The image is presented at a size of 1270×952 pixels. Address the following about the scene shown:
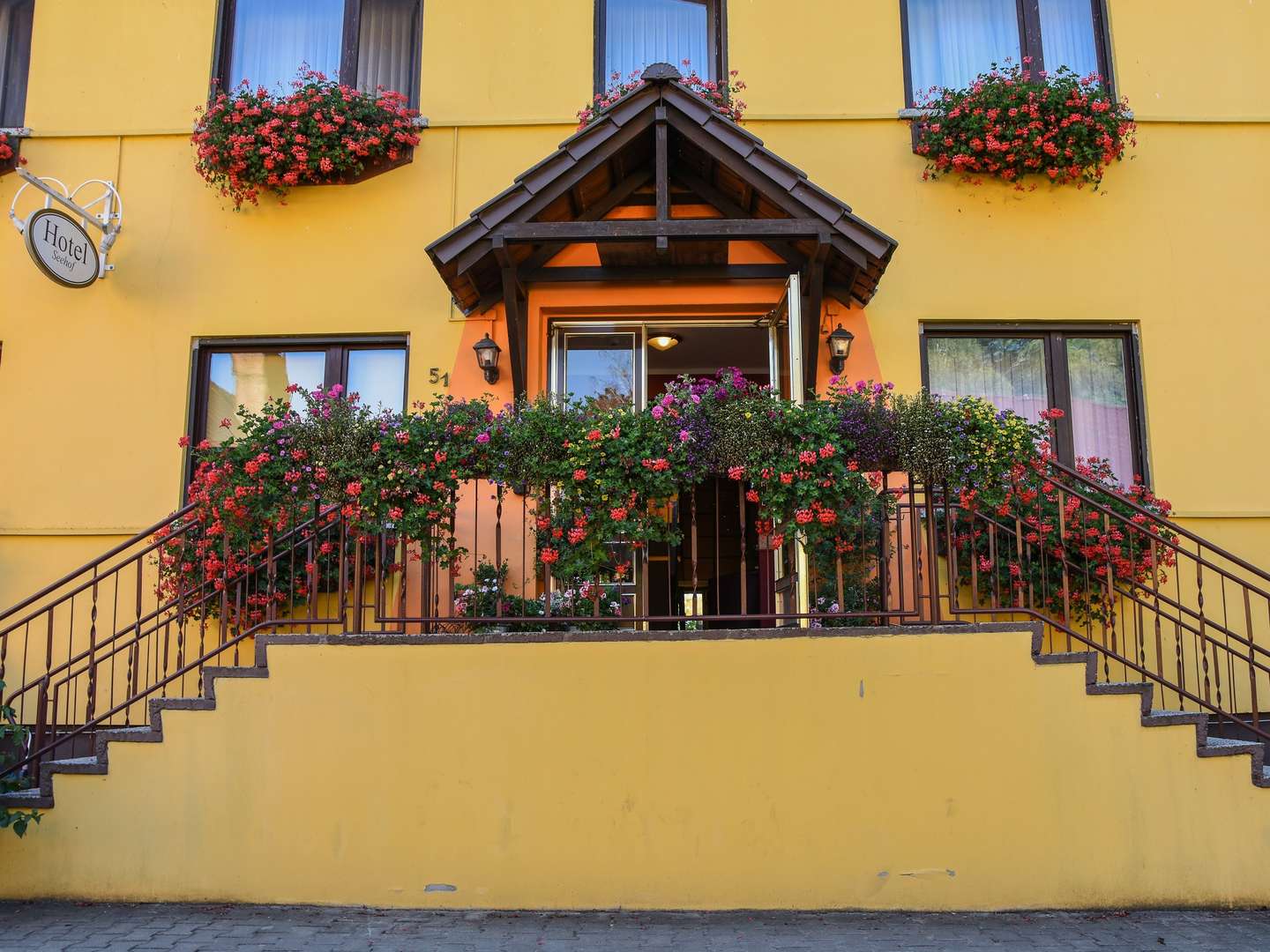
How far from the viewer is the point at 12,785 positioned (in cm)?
626

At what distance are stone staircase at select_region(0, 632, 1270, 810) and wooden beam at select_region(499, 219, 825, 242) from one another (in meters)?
2.79

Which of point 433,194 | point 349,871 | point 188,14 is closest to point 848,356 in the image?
point 433,194

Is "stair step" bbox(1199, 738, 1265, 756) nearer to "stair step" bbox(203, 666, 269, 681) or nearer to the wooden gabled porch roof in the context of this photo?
the wooden gabled porch roof

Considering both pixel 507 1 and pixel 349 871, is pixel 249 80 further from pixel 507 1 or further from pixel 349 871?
pixel 349 871

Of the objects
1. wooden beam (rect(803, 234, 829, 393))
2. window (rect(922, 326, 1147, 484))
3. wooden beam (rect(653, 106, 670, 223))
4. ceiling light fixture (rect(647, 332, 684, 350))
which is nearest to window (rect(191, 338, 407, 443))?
ceiling light fixture (rect(647, 332, 684, 350))

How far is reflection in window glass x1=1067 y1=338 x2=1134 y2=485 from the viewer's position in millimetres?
8297

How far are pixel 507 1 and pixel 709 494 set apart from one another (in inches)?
193

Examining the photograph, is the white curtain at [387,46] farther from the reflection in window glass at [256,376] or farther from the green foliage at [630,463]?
the green foliage at [630,463]

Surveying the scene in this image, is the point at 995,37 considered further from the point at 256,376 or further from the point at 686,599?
the point at 256,376

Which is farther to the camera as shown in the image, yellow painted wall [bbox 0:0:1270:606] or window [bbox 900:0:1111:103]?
window [bbox 900:0:1111:103]

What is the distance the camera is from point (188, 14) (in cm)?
893

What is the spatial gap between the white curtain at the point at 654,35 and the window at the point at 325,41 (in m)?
1.63

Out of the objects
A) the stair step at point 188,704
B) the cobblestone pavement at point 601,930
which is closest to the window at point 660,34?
the stair step at point 188,704

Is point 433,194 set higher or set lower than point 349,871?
higher
